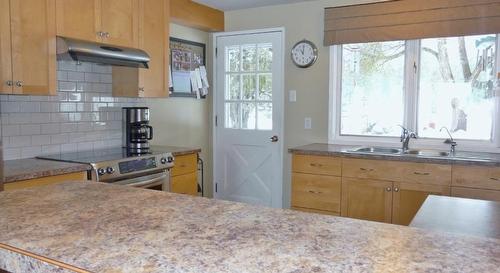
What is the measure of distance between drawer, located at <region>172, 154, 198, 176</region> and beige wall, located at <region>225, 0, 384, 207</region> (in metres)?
1.04

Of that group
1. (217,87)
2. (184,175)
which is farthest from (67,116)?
(217,87)

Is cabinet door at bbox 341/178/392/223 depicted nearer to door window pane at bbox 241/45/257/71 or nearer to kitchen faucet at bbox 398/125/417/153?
kitchen faucet at bbox 398/125/417/153

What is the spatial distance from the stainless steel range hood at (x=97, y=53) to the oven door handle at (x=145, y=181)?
87cm

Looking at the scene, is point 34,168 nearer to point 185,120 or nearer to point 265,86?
point 185,120

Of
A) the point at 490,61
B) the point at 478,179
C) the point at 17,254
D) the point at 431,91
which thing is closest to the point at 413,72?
the point at 431,91

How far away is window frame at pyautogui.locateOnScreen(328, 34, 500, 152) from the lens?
3.38 m

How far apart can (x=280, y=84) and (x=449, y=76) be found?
5.08 feet

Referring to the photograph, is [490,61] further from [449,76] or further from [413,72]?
[413,72]

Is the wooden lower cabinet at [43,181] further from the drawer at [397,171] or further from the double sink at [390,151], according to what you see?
the double sink at [390,151]

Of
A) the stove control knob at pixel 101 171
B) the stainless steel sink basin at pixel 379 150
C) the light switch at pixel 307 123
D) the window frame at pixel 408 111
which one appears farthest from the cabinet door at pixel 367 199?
the stove control knob at pixel 101 171

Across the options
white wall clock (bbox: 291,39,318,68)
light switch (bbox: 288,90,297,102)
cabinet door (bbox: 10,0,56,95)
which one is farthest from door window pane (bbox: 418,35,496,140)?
cabinet door (bbox: 10,0,56,95)

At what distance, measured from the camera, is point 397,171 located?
3111 mm

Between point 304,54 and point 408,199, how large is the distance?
1733 mm

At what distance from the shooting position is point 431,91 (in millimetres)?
3627
